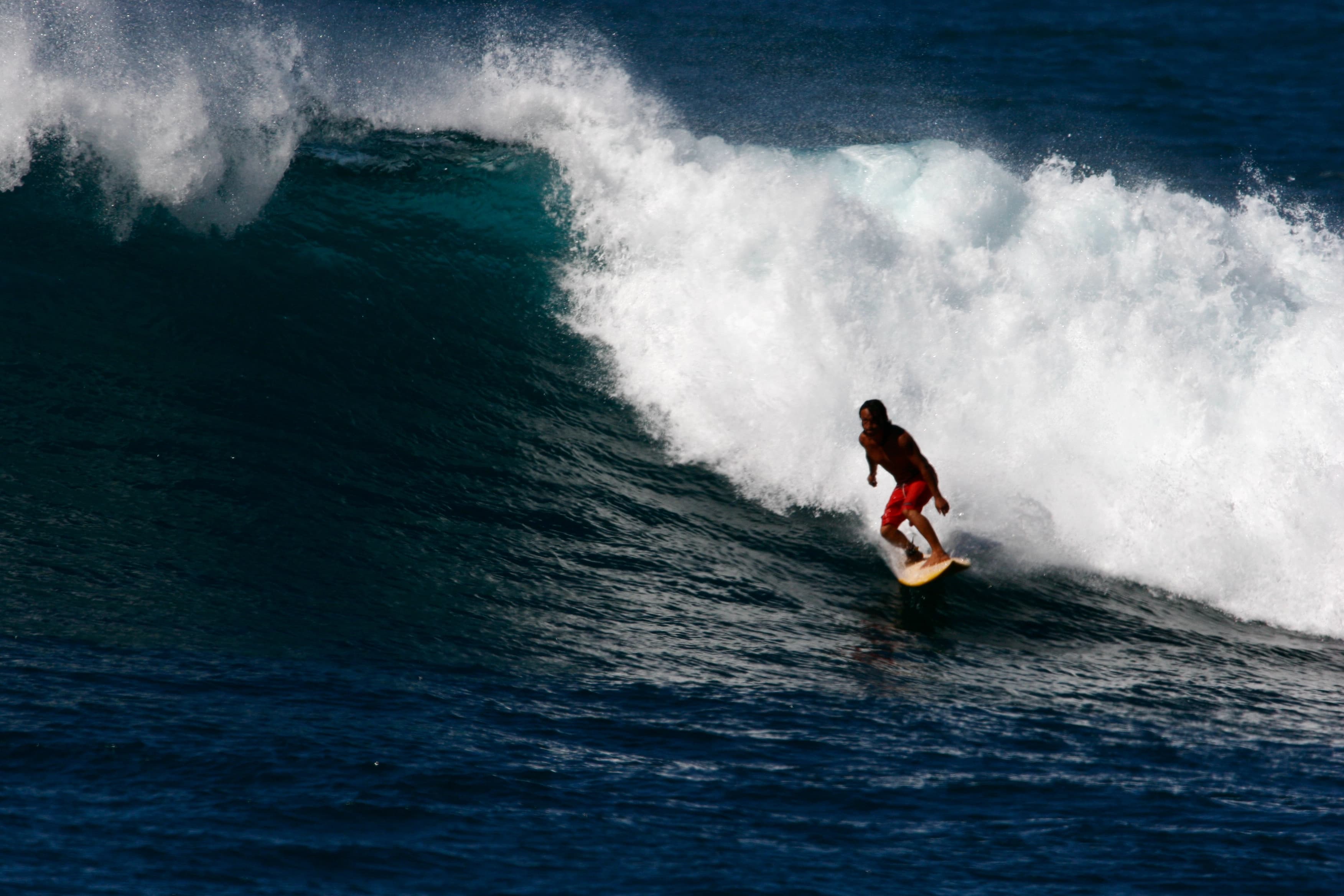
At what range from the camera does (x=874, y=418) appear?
8.19m

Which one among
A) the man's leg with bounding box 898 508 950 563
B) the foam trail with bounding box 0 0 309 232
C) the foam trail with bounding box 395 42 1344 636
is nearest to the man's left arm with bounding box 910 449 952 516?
the man's leg with bounding box 898 508 950 563

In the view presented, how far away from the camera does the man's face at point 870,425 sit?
26.8 feet

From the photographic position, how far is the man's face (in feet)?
26.8

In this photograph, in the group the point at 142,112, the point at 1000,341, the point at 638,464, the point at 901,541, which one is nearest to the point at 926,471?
the point at 901,541

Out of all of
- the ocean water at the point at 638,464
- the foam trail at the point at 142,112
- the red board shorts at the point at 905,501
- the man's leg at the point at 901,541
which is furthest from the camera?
the foam trail at the point at 142,112

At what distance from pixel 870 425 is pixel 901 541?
0.98 m

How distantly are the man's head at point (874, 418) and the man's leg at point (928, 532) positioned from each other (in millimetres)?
652

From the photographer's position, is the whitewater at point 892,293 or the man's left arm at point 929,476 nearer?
the man's left arm at point 929,476

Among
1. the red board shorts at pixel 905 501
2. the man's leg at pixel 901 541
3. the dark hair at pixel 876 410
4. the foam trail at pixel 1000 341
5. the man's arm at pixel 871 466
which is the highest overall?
the foam trail at pixel 1000 341

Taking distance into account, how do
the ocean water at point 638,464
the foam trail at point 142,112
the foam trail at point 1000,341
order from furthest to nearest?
the foam trail at point 142,112 < the foam trail at point 1000,341 < the ocean water at point 638,464

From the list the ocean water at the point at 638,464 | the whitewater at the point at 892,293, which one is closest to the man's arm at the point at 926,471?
the ocean water at the point at 638,464

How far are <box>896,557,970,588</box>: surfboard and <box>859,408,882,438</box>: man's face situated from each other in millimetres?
975

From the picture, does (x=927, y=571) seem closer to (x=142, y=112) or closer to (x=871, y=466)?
(x=871, y=466)

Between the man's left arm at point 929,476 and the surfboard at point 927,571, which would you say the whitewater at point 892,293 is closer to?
the surfboard at point 927,571
